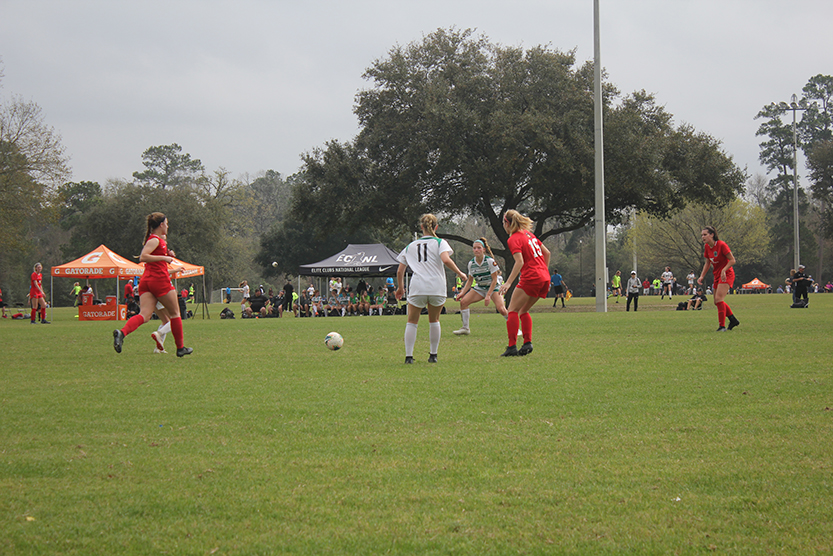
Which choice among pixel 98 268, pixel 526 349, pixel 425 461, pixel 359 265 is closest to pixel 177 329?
pixel 526 349

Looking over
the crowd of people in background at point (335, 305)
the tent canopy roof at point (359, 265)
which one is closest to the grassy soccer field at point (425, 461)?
the tent canopy roof at point (359, 265)

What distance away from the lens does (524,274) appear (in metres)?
10.1

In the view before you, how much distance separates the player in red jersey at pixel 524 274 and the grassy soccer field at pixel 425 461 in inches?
53.3

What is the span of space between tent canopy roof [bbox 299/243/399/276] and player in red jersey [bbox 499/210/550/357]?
24220 millimetres

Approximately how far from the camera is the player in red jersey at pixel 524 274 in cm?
997

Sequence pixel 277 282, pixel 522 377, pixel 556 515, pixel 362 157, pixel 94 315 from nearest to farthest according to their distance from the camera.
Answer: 1. pixel 556 515
2. pixel 522 377
3. pixel 94 315
4. pixel 362 157
5. pixel 277 282

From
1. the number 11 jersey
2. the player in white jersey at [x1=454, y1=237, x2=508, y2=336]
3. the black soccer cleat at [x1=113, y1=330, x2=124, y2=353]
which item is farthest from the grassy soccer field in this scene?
the player in white jersey at [x1=454, y1=237, x2=508, y2=336]

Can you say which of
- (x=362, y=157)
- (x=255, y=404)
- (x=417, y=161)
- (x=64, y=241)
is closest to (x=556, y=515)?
(x=255, y=404)

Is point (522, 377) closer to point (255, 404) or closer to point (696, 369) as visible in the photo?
point (696, 369)

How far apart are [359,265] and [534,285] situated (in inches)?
1000

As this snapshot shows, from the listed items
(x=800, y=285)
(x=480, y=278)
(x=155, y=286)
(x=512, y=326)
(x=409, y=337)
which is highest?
(x=480, y=278)

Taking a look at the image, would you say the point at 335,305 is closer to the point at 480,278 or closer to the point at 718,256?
the point at 480,278

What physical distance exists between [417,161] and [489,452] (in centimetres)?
2913

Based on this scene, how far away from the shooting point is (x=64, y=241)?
87062 mm
